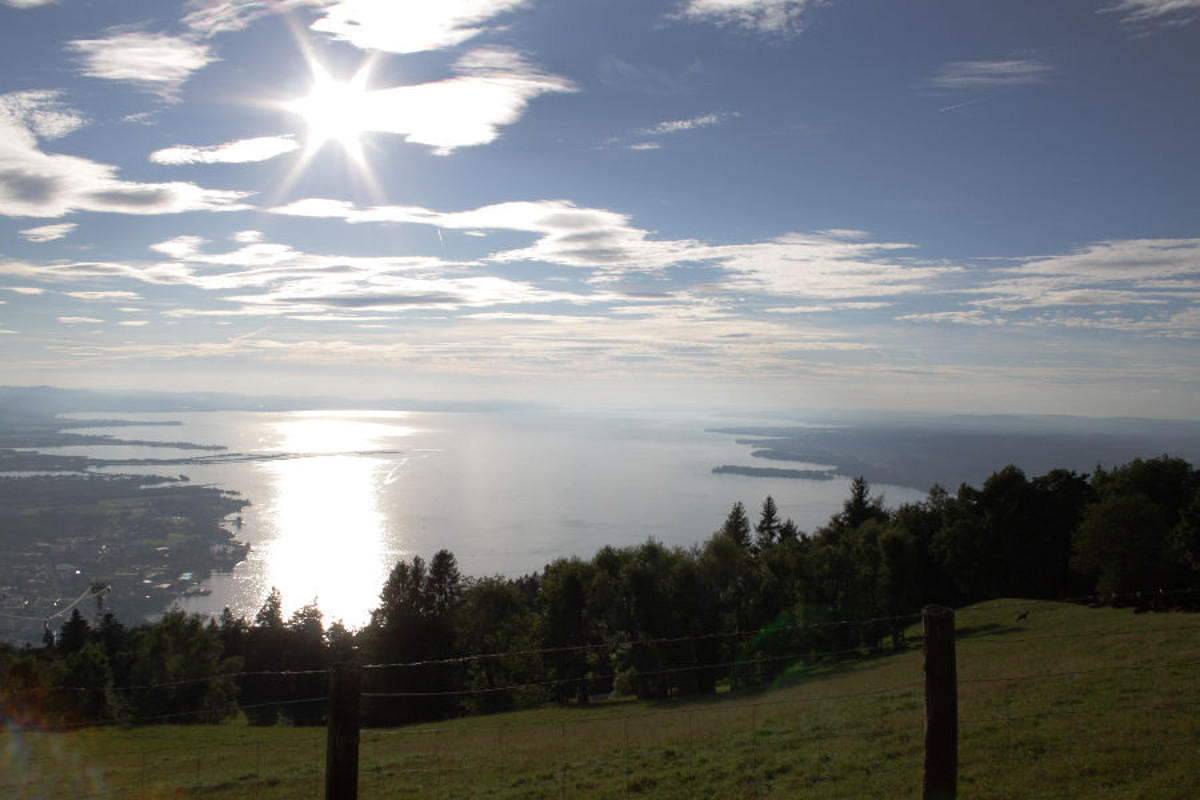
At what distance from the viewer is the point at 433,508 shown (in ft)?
403

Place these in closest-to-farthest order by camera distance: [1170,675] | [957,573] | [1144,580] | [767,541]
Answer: [1170,675] → [1144,580] → [957,573] → [767,541]

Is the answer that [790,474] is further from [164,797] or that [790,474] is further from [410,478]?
[164,797]

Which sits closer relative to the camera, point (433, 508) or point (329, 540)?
point (329, 540)

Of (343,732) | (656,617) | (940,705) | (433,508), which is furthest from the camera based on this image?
(433,508)

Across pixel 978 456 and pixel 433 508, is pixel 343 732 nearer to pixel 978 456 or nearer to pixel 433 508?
pixel 433 508

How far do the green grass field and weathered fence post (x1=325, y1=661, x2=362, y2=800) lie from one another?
7010 millimetres

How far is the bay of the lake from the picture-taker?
273ft

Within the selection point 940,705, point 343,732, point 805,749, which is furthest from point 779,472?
point 343,732

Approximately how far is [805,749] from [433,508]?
4560 inches

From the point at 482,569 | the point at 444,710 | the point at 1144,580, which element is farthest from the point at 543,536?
the point at 1144,580

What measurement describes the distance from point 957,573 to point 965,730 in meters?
40.1

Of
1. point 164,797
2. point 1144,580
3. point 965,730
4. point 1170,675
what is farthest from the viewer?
point 1144,580

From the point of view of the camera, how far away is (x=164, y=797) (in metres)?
14.0

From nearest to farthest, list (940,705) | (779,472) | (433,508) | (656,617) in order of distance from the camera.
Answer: (940,705) < (656,617) < (433,508) < (779,472)
